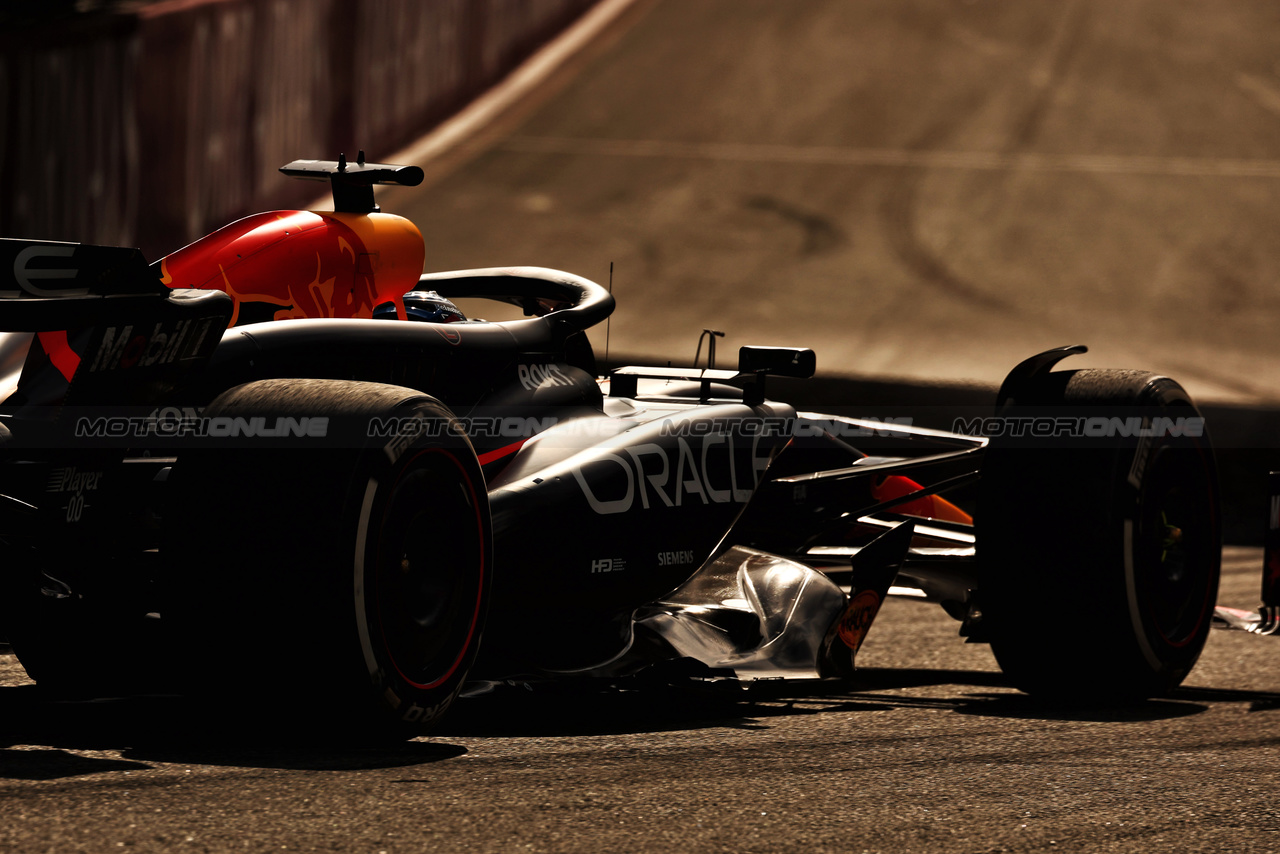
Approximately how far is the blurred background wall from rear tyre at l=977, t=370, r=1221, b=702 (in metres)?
12.4

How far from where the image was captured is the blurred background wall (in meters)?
16.4

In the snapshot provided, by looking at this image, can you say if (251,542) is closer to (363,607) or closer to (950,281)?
(363,607)

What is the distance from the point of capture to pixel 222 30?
19344mm

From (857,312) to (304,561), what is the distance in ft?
56.7

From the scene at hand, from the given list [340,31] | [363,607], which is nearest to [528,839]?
[363,607]

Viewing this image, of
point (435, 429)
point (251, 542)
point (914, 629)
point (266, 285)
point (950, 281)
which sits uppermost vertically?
point (950, 281)

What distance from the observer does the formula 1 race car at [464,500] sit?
3.88 meters

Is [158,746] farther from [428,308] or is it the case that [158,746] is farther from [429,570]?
[428,308]

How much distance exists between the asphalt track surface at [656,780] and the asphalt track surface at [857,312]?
1 centimetres

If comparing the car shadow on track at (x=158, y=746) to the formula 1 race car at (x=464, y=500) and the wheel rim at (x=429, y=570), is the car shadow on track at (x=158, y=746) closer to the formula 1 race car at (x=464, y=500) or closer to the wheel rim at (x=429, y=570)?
the formula 1 race car at (x=464, y=500)

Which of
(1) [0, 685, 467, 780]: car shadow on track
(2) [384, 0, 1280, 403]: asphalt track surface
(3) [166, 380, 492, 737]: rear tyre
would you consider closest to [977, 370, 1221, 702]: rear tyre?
(1) [0, 685, 467, 780]: car shadow on track

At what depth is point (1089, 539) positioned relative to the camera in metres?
5.62

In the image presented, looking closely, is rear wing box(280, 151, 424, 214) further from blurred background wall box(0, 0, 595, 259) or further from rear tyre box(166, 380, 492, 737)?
blurred background wall box(0, 0, 595, 259)

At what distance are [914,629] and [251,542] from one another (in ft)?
14.8
